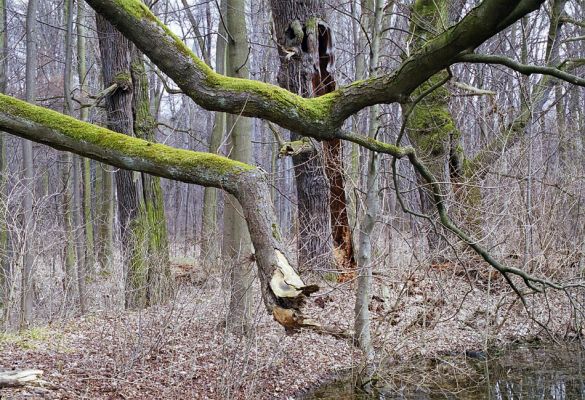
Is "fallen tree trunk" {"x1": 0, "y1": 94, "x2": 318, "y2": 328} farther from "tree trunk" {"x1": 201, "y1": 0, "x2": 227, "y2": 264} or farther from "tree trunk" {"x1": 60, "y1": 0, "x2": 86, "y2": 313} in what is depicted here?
"tree trunk" {"x1": 201, "y1": 0, "x2": 227, "y2": 264}

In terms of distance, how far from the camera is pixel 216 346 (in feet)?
21.7

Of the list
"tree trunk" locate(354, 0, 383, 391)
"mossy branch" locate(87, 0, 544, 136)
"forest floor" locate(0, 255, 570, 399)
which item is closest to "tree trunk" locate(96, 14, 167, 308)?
"forest floor" locate(0, 255, 570, 399)

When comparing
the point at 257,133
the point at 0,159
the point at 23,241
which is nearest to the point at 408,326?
the point at 23,241

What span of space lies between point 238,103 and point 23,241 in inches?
187

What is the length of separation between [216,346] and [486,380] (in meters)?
3.67

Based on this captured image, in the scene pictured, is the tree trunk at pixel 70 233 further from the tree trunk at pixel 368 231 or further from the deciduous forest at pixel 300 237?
the tree trunk at pixel 368 231

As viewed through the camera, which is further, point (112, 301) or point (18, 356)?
point (112, 301)

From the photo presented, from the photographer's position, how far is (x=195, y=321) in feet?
22.0

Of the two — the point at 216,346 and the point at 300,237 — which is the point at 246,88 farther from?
the point at 300,237

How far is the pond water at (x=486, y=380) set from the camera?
6660 millimetres

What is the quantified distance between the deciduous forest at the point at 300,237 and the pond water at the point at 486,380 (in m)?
0.06

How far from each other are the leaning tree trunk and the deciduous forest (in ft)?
0.12

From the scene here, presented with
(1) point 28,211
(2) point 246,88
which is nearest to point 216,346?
(1) point 28,211

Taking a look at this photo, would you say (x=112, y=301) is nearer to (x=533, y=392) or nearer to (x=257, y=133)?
(x=533, y=392)
